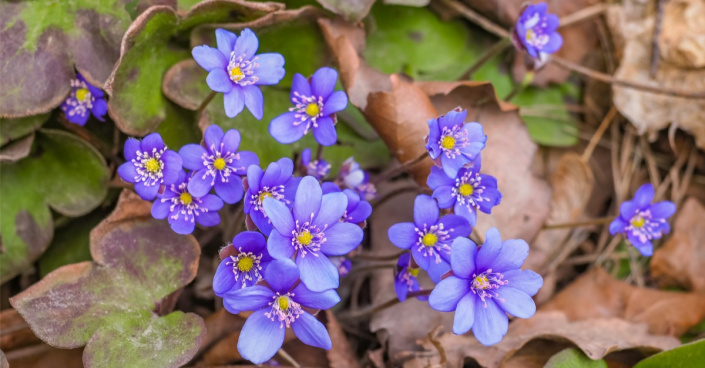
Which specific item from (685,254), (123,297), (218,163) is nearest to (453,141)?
(218,163)

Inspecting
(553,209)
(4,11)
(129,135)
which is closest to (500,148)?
(553,209)

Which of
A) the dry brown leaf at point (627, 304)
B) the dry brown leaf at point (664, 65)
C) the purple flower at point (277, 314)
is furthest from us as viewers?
the dry brown leaf at point (664, 65)

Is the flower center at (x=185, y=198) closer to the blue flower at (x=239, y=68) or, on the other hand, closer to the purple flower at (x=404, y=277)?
the blue flower at (x=239, y=68)

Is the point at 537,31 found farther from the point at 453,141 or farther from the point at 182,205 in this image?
the point at 182,205

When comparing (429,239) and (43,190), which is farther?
(43,190)

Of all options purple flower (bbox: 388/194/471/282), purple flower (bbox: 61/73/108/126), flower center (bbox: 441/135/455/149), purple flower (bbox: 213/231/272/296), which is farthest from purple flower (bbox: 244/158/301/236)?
purple flower (bbox: 61/73/108/126)

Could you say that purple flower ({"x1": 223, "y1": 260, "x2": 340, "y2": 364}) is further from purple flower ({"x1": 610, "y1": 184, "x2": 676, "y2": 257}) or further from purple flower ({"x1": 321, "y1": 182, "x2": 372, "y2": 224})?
purple flower ({"x1": 610, "y1": 184, "x2": 676, "y2": 257})

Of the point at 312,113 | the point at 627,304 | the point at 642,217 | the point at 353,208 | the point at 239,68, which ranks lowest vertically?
the point at 627,304

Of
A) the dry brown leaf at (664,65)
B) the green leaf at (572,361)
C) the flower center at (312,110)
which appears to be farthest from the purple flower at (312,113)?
the dry brown leaf at (664,65)
